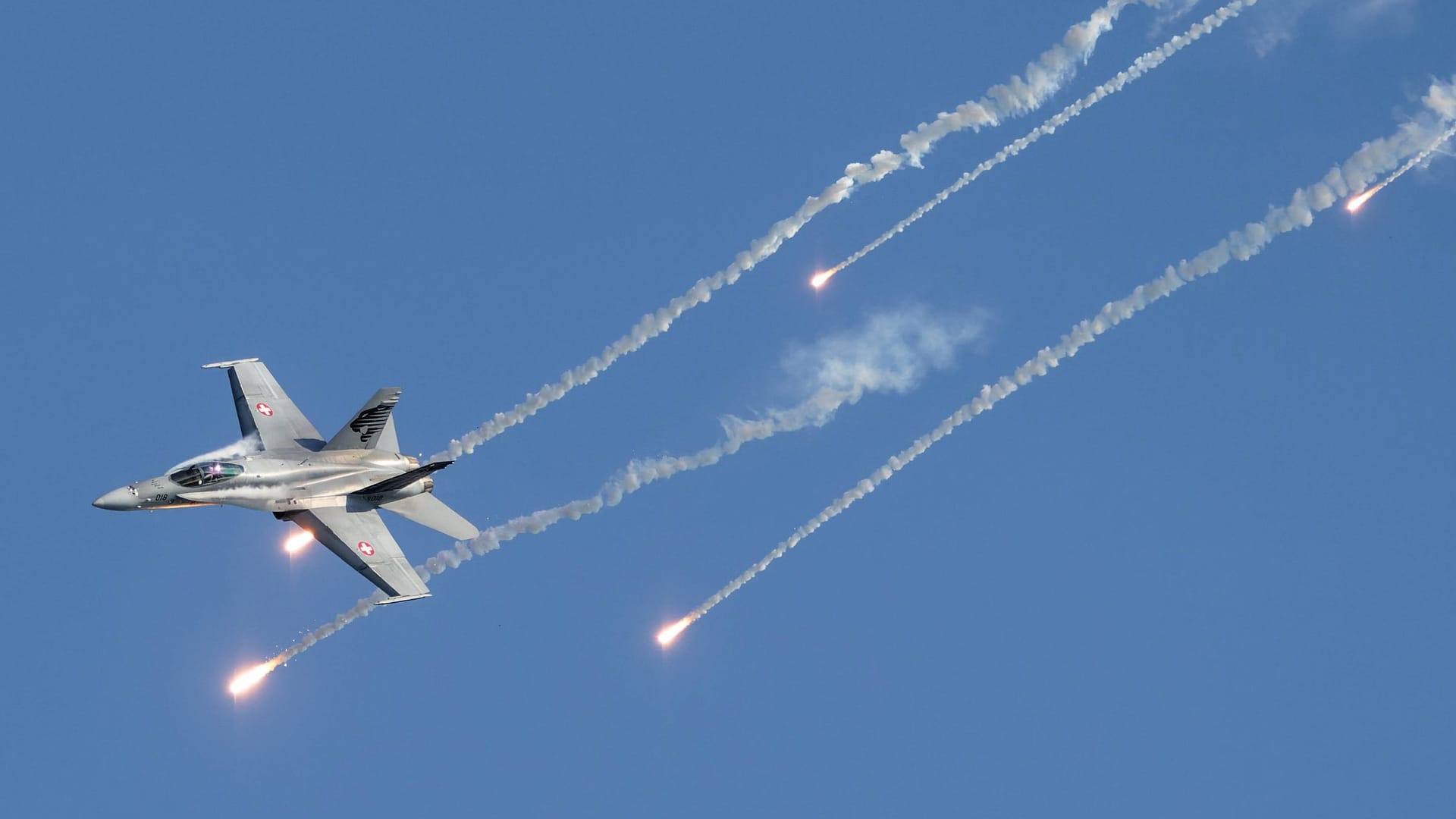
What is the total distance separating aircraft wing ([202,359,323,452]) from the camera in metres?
77.2

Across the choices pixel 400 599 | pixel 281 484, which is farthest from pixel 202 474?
pixel 400 599

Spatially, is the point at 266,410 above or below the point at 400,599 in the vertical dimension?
above

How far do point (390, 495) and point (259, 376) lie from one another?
6.95 m

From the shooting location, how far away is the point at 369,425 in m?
76.1

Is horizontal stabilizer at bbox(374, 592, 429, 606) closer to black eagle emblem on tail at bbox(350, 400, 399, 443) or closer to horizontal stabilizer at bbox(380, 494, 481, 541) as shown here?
horizontal stabilizer at bbox(380, 494, 481, 541)

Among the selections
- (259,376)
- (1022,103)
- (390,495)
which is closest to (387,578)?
(390,495)

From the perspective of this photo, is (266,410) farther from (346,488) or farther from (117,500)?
(117,500)

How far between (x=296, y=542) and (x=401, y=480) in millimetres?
5848

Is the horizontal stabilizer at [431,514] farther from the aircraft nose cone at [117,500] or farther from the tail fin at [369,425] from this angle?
the aircraft nose cone at [117,500]

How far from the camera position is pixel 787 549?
7712cm

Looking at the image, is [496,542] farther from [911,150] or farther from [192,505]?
[911,150]

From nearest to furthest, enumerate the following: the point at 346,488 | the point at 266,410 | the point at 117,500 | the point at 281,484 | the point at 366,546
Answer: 1. the point at 117,500
2. the point at 281,484
3. the point at 366,546
4. the point at 346,488
5. the point at 266,410

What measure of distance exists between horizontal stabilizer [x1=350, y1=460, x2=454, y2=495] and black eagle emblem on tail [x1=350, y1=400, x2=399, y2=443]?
5.45 ft

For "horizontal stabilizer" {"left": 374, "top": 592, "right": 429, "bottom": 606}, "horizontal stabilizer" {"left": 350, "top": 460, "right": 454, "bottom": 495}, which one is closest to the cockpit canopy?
"horizontal stabilizer" {"left": 350, "top": 460, "right": 454, "bottom": 495}
